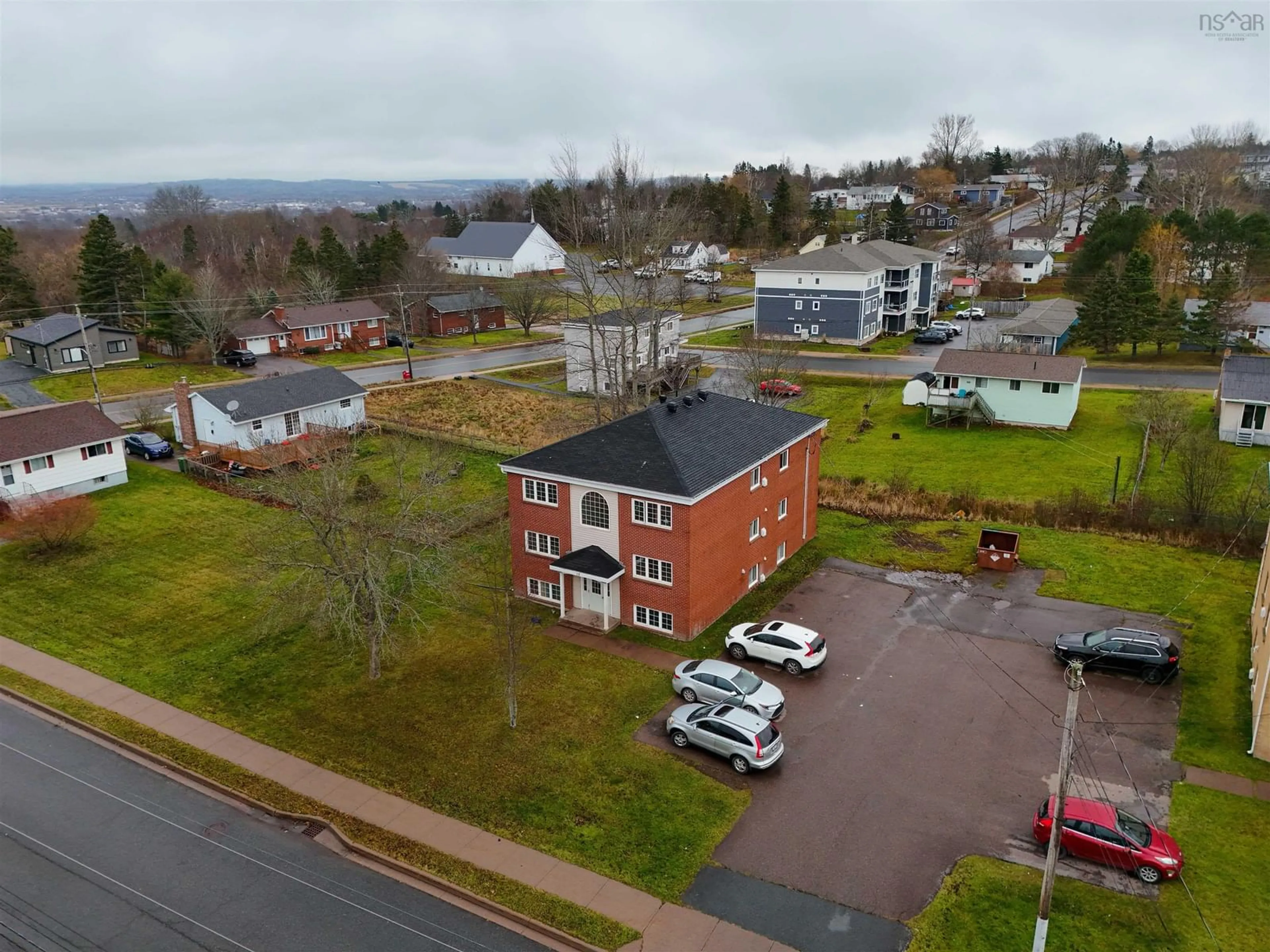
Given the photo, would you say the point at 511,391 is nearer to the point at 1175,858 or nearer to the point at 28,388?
the point at 28,388

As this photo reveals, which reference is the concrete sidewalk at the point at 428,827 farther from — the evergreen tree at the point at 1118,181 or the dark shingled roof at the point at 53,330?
the evergreen tree at the point at 1118,181

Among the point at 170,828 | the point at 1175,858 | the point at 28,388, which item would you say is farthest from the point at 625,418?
the point at 28,388

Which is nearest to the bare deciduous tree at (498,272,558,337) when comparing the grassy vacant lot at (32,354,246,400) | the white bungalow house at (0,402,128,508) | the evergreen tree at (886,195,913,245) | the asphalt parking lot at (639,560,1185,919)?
the grassy vacant lot at (32,354,246,400)

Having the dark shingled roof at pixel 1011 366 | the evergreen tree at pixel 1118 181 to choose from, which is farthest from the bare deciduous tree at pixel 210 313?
the evergreen tree at pixel 1118 181

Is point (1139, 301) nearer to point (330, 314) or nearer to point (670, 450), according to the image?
point (670, 450)

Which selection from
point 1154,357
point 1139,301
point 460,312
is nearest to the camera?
point 1139,301

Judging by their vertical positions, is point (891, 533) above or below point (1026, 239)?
below

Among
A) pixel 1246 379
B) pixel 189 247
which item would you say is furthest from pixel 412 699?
pixel 189 247
